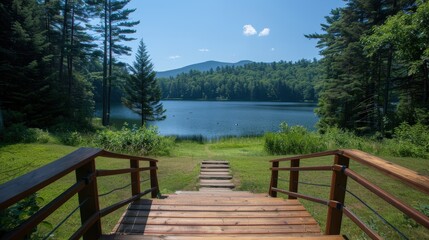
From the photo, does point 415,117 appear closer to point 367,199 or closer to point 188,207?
point 367,199

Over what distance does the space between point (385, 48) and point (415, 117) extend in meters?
4.89

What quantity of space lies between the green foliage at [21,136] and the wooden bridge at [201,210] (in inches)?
389

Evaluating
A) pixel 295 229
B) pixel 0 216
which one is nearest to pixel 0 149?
pixel 0 216

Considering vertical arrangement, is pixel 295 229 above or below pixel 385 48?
below

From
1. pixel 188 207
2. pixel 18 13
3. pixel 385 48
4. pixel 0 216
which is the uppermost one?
pixel 18 13

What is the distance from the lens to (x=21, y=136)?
448 inches

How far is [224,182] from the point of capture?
7.08 meters

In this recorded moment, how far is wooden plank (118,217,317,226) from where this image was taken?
2.96 m

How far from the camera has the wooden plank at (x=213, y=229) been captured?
9.01ft

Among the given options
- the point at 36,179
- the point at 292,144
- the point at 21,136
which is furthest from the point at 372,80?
the point at 21,136

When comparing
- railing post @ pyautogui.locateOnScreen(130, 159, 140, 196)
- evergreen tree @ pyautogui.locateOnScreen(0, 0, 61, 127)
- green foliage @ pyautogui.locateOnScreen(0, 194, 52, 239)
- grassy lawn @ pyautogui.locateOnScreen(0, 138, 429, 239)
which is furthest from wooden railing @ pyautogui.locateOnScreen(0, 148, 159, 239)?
evergreen tree @ pyautogui.locateOnScreen(0, 0, 61, 127)

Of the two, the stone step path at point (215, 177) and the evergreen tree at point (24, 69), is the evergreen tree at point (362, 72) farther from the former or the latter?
the evergreen tree at point (24, 69)

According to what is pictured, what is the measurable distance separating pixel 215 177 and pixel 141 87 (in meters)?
22.2

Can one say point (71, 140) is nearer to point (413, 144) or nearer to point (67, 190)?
point (67, 190)
